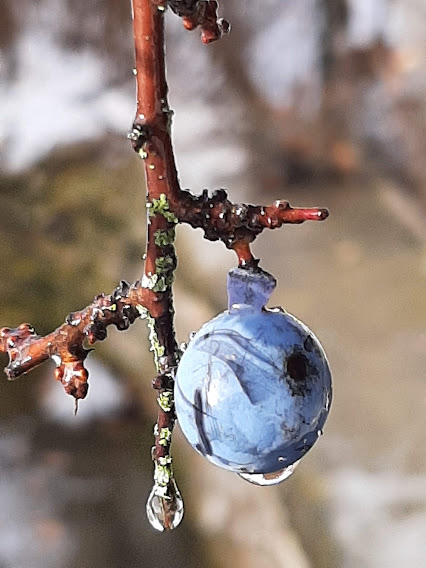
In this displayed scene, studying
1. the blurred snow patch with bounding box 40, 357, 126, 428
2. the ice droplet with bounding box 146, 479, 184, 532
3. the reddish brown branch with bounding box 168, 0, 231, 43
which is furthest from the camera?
the blurred snow patch with bounding box 40, 357, 126, 428

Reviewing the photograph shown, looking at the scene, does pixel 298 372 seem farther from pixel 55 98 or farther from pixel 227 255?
pixel 55 98

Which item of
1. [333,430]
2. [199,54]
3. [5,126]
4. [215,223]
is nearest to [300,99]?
[199,54]

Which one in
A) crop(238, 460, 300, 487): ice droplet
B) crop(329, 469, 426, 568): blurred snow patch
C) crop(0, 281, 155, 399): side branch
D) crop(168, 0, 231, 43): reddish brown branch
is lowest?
A: crop(238, 460, 300, 487): ice droplet

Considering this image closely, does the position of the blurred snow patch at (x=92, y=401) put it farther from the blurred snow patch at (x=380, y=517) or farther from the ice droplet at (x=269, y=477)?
the ice droplet at (x=269, y=477)

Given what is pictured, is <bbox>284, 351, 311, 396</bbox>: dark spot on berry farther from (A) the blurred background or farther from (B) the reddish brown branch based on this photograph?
(A) the blurred background

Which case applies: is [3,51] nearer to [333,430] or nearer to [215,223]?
[333,430]

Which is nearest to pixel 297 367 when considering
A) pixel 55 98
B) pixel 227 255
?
pixel 227 255

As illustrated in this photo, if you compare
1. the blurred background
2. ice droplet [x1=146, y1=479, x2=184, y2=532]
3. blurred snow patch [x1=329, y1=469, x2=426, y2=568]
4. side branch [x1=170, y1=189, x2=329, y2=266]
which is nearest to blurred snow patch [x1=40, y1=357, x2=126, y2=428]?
the blurred background
